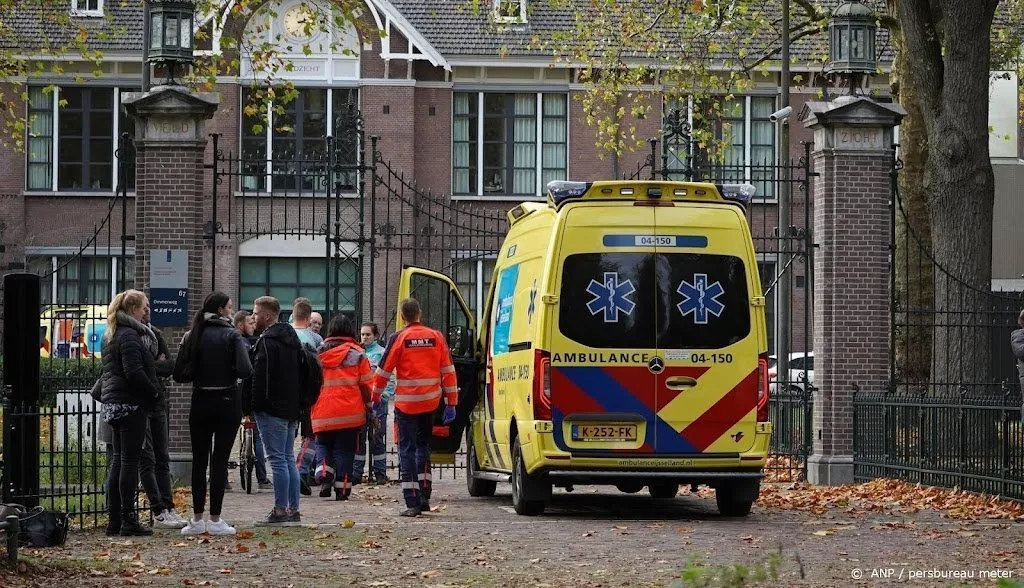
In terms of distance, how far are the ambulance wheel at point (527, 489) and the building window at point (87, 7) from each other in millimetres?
27639

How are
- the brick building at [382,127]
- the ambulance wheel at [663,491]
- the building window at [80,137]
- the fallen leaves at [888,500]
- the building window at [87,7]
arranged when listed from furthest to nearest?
the building window at [87,7], the building window at [80,137], the brick building at [382,127], the ambulance wheel at [663,491], the fallen leaves at [888,500]

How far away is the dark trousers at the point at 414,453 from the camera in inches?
549

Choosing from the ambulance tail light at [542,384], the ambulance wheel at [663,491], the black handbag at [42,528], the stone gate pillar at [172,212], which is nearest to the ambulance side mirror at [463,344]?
the ambulance wheel at [663,491]

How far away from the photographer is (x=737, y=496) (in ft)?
44.8

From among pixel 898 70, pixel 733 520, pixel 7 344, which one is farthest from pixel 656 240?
pixel 898 70

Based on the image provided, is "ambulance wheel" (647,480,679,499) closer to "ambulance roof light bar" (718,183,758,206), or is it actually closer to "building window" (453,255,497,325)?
"ambulance roof light bar" (718,183,758,206)

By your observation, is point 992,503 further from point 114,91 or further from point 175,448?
point 114,91

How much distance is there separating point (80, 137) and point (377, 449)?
23898mm

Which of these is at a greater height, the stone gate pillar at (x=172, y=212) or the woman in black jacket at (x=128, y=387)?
the stone gate pillar at (x=172, y=212)

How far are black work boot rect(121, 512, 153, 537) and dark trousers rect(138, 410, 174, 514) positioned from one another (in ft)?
1.52

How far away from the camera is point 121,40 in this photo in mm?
38250

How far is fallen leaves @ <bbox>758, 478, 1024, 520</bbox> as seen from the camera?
14.2 metres

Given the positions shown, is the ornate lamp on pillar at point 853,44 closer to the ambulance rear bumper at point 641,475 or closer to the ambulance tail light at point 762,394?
the ambulance tail light at point 762,394

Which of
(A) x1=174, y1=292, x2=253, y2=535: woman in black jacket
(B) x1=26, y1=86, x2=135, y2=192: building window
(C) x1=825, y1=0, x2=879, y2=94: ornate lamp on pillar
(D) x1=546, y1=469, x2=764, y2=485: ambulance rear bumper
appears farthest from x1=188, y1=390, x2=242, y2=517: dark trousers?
(B) x1=26, y1=86, x2=135, y2=192: building window
